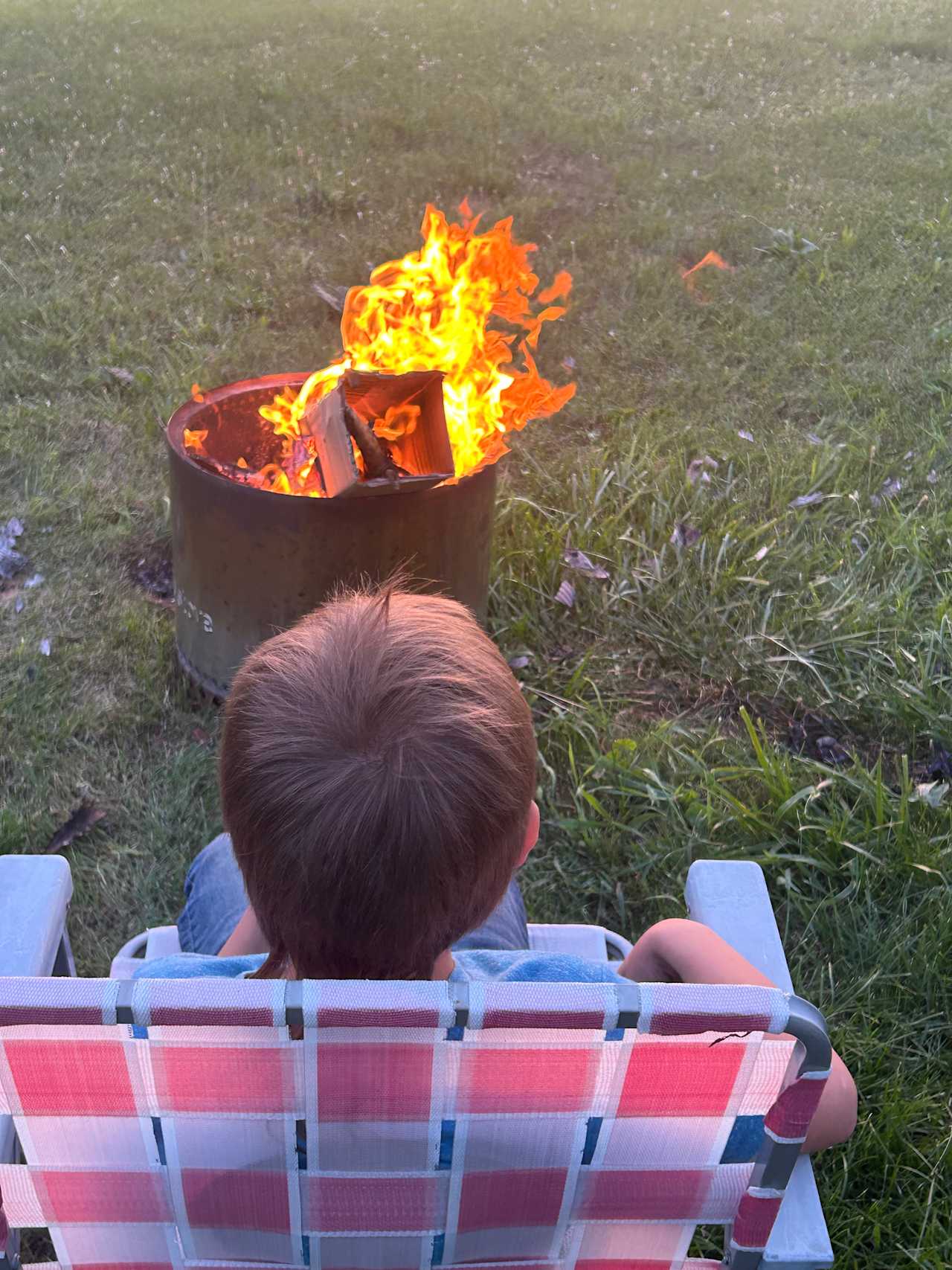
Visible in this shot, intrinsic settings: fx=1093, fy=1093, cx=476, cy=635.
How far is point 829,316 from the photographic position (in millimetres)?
5535

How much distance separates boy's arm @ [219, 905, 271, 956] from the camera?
174 centimetres

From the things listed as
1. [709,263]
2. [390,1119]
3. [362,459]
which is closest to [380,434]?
[362,459]

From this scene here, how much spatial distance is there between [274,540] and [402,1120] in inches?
73.3

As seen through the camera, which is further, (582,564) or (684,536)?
(684,536)

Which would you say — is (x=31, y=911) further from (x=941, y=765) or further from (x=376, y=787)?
(x=941, y=765)

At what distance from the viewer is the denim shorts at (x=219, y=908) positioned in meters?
1.92

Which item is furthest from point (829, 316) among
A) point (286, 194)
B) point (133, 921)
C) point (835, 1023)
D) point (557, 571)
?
point (133, 921)

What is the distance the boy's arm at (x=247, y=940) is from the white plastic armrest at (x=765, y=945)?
72cm

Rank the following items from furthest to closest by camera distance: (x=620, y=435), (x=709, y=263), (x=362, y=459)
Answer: (x=709, y=263) < (x=620, y=435) < (x=362, y=459)

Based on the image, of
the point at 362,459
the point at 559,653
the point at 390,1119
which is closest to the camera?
the point at 390,1119

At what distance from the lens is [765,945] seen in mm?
1780

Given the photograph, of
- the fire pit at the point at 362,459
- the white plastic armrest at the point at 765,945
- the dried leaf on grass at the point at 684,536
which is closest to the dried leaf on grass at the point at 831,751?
the dried leaf on grass at the point at 684,536

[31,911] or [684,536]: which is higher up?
[31,911]

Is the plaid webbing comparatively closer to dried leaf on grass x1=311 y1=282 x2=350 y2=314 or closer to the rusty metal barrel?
the rusty metal barrel
